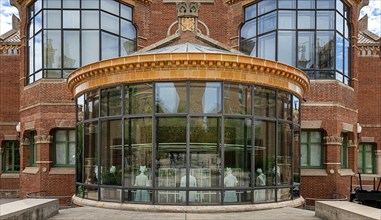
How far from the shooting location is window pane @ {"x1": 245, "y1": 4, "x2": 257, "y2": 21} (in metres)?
21.7

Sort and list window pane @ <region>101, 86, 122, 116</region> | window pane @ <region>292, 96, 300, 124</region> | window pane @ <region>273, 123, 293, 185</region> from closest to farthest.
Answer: window pane @ <region>101, 86, 122, 116</region> < window pane @ <region>273, 123, 293, 185</region> < window pane @ <region>292, 96, 300, 124</region>

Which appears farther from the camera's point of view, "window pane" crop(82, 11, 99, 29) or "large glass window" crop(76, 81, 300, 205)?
"window pane" crop(82, 11, 99, 29)

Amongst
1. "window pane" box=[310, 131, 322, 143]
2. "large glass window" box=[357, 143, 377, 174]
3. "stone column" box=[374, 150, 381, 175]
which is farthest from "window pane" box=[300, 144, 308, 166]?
"stone column" box=[374, 150, 381, 175]

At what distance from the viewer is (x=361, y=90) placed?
28516 mm

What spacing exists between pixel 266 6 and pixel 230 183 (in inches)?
466

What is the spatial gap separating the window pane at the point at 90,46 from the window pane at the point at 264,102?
10.6 m

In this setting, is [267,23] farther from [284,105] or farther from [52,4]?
[52,4]

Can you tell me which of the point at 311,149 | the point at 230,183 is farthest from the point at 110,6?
the point at 230,183

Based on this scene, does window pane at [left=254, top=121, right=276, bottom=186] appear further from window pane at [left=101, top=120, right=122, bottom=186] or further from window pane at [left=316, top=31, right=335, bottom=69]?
window pane at [left=316, top=31, right=335, bottom=69]

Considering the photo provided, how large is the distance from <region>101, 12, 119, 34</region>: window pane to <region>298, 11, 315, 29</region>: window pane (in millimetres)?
8847

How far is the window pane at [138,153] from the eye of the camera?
1209 cm

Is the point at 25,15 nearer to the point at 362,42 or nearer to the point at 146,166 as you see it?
the point at 146,166

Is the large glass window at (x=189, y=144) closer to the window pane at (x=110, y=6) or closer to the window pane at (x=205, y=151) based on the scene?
the window pane at (x=205, y=151)

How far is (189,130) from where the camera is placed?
1193 cm
